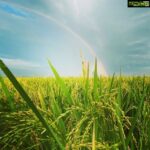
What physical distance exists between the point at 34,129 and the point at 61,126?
21cm

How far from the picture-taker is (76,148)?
1.05 meters

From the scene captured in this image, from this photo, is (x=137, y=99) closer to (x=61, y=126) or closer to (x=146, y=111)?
(x=146, y=111)

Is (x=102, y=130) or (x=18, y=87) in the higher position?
(x=18, y=87)

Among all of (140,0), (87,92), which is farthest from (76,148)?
(140,0)

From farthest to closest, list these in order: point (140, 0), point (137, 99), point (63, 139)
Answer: point (140, 0) → point (137, 99) → point (63, 139)

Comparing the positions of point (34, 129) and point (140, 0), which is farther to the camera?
point (140, 0)

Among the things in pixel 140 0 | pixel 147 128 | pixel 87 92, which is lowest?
pixel 147 128

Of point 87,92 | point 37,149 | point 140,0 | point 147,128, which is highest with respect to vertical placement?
point 140,0

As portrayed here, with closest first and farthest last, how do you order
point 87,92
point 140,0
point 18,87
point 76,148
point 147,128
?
point 18,87, point 76,148, point 147,128, point 87,92, point 140,0

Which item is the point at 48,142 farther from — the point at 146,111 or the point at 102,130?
the point at 146,111

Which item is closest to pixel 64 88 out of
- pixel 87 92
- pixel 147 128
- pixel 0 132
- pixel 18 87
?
pixel 87 92

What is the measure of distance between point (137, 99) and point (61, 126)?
1.04 meters

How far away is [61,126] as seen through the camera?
54.8 inches

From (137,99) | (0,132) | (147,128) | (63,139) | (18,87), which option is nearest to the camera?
(18,87)
